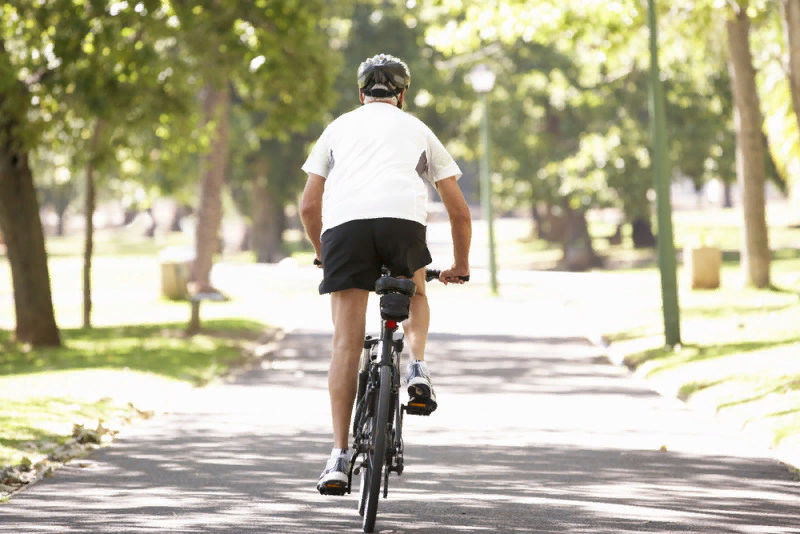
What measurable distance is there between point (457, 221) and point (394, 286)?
627 mm

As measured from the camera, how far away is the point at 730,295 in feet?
83.1

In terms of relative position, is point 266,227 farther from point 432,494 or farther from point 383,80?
point 383,80

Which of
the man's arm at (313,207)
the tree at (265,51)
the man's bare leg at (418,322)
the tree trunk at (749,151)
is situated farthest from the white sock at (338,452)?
the tree trunk at (749,151)

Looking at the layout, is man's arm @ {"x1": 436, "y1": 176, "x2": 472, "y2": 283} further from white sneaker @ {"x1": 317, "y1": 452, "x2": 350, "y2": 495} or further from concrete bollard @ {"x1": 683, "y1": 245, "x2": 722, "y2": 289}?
concrete bollard @ {"x1": 683, "y1": 245, "x2": 722, "y2": 289}

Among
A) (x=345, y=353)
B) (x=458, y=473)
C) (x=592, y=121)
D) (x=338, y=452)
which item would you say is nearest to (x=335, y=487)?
(x=338, y=452)

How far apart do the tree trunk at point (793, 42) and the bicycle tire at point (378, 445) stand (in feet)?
25.1

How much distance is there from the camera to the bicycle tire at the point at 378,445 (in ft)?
22.0

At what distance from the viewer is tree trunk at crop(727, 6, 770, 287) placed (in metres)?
25.8

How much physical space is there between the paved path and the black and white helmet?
2.14 metres


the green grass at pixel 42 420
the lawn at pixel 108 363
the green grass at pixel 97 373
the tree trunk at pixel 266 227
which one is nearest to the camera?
the green grass at pixel 42 420

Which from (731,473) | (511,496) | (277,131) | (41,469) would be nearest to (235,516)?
(511,496)

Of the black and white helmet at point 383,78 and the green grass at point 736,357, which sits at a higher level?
the black and white helmet at point 383,78

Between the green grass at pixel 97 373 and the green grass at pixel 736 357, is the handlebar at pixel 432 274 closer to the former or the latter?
the green grass at pixel 97 373

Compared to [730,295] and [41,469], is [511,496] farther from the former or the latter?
[730,295]
